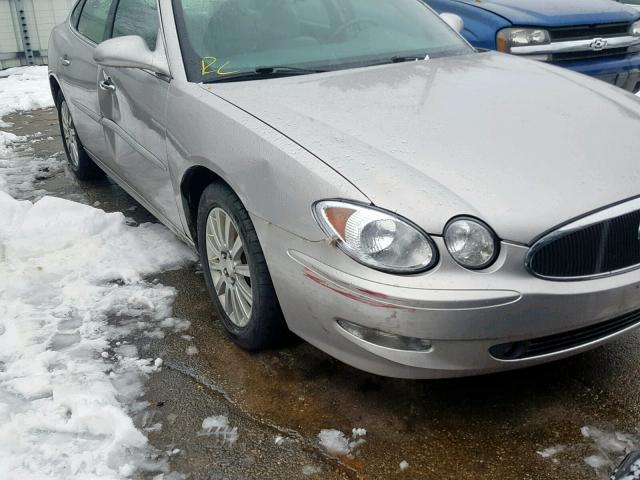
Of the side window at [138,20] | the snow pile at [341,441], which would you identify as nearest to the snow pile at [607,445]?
the snow pile at [341,441]

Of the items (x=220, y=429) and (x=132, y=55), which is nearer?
(x=220, y=429)

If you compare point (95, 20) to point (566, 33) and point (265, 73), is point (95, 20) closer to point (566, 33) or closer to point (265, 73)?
point (265, 73)

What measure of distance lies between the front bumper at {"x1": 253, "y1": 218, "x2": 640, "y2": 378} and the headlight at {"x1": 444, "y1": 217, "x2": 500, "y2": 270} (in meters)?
0.03

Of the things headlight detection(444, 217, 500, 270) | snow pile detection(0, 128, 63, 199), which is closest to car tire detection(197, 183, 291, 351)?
headlight detection(444, 217, 500, 270)

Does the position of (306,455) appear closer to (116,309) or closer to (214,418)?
(214,418)

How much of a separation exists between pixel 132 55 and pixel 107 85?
0.75 m

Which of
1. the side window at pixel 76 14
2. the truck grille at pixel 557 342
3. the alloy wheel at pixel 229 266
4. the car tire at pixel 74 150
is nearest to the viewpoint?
Answer: the truck grille at pixel 557 342

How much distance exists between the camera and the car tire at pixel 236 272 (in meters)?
2.63

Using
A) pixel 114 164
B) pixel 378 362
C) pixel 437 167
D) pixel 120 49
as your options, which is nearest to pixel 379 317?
pixel 378 362

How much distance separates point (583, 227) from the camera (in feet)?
7.04

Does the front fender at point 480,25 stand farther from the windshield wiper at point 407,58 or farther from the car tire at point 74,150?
the car tire at point 74,150

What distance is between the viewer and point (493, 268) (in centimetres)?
212

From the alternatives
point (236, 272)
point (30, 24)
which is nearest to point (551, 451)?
point (236, 272)

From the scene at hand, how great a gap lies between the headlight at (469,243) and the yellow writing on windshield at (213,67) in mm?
1388
